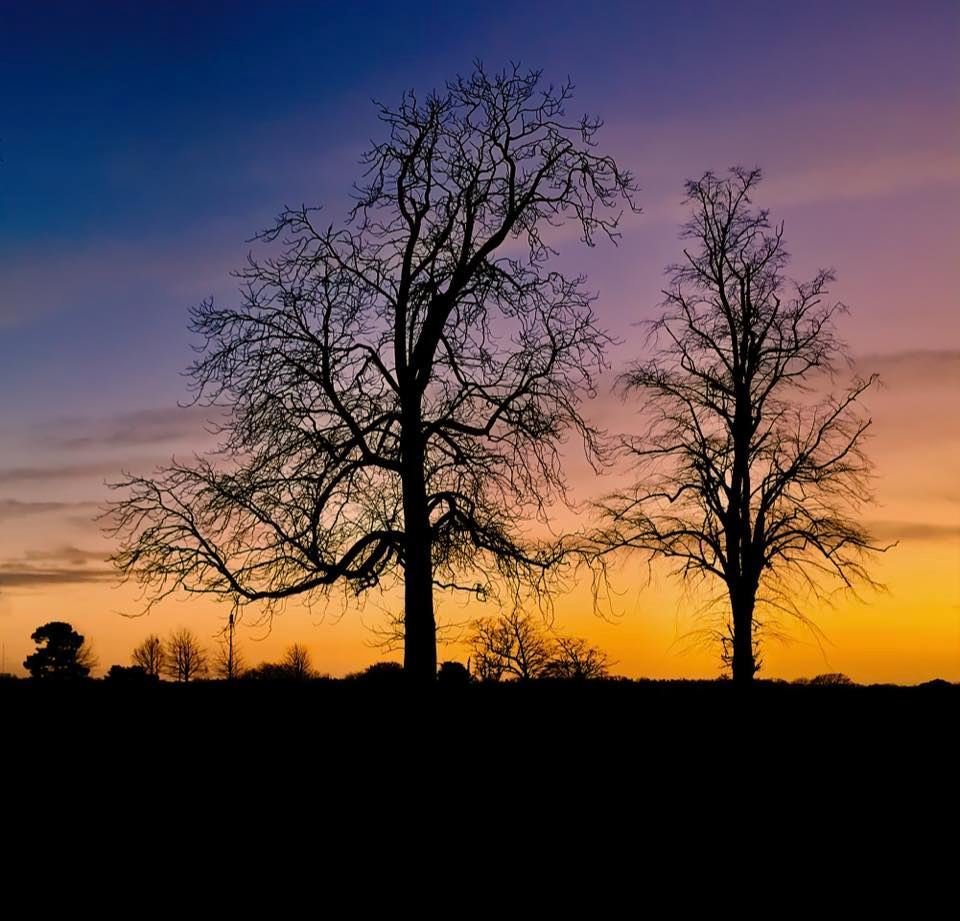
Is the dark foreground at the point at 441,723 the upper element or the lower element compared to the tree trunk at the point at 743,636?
lower

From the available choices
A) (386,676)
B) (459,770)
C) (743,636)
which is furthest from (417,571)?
(743,636)

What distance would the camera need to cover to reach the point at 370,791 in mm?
9562

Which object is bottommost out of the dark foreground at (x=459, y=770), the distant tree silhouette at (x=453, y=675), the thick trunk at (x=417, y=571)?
the dark foreground at (x=459, y=770)

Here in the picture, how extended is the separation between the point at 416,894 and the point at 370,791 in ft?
7.19

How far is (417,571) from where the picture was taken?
18422mm

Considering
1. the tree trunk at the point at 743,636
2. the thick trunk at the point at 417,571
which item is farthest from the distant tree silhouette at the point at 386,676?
the tree trunk at the point at 743,636

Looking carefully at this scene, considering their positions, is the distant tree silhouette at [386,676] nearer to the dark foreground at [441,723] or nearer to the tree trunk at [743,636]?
the dark foreground at [441,723]

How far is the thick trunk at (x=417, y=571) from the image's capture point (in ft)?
60.3

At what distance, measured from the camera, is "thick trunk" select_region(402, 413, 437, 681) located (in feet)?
60.3

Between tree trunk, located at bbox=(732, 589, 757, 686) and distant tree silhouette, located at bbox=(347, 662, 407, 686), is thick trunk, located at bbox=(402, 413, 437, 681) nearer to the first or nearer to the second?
distant tree silhouette, located at bbox=(347, 662, 407, 686)

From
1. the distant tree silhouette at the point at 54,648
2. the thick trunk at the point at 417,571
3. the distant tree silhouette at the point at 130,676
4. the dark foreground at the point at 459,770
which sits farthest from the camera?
the distant tree silhouette at the point at 54,648

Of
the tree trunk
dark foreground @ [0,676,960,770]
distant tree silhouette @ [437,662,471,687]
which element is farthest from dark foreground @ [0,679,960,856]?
the tree trunk

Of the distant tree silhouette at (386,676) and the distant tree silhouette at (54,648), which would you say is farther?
the distant tree silhouette at (54,648)

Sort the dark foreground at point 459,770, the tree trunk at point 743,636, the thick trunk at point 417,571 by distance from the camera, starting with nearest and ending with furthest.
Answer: the dark foreground at point 459,770
the thick trunk at point 417,571
the tree trunk at point 743,636
